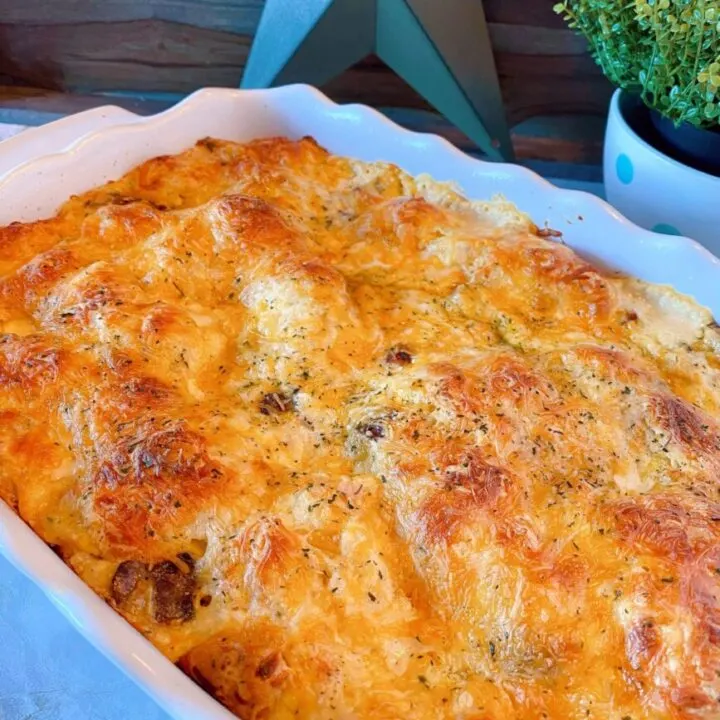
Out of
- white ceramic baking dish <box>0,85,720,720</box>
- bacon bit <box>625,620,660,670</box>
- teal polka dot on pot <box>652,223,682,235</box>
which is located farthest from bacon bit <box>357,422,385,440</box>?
teal polka dot on pot <box>652,223,682,235</box>

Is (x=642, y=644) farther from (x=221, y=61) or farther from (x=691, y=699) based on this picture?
(x=221, y=61)

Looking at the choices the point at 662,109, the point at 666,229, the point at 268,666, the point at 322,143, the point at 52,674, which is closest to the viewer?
the point at 268,666

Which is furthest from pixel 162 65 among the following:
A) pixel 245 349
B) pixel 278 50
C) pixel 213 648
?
pixel 213 648

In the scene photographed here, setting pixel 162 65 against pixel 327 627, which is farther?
pixel 162 65

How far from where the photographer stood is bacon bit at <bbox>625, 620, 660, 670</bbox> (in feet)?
3.84

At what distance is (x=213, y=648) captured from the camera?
3.76 ft

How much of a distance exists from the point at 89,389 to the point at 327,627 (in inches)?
23.6

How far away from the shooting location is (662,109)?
1781mm

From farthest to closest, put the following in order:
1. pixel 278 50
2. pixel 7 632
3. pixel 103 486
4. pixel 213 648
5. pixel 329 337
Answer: pixel 278 50, pixel 329 337, pixel 7 632, pixel 103 486, pixel 213 648

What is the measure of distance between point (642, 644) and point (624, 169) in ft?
3.81

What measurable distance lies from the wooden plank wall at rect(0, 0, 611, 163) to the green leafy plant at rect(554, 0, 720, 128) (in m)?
0.47

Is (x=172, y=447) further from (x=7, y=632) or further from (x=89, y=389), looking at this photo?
(x=7, y=632)

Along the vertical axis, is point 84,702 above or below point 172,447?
below

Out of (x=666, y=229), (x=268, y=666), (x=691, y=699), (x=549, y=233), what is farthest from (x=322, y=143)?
(x=691, y=699)
